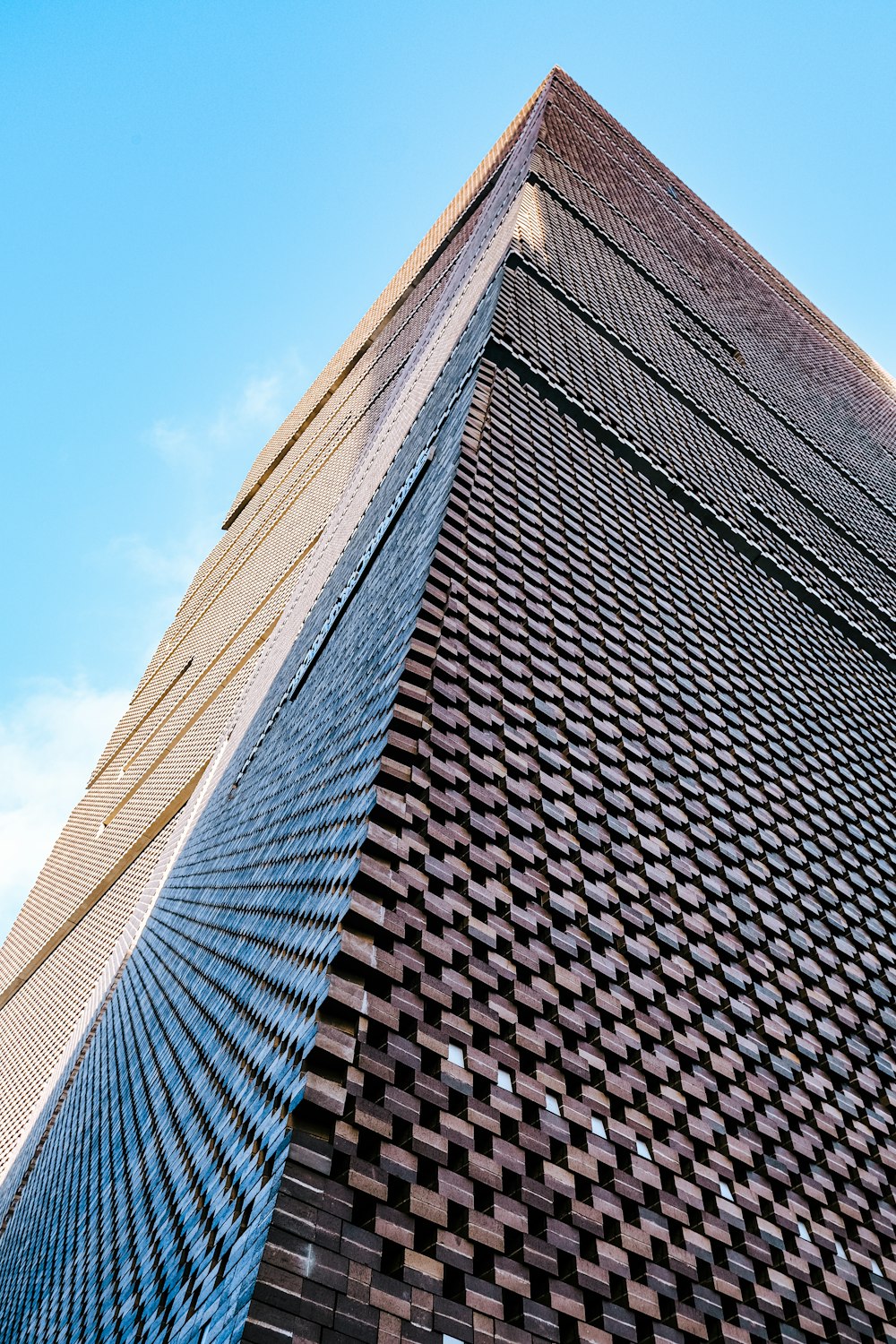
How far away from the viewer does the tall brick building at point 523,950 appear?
5.03m

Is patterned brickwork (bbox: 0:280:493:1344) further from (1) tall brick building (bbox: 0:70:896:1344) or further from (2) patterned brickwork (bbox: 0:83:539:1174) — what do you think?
(2) patterned brickwork (bbox: 0:83:539:1174)

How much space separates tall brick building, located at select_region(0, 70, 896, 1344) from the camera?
5.03 meters

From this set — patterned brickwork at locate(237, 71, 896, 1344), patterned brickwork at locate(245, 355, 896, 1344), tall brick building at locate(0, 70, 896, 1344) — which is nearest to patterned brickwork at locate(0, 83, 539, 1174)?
tall brick building at locate(0, 70, 896, 1344)

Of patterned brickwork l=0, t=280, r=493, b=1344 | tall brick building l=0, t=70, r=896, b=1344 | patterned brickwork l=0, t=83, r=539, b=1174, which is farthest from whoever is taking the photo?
patterned brickwork l=0, t=83, r=539, b=1174

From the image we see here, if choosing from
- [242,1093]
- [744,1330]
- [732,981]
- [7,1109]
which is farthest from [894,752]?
[7,1109]

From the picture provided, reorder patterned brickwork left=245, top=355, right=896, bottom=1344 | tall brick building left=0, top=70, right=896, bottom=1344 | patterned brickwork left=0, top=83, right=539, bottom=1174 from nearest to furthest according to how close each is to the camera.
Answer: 1. patterned brickwork left=245, top=355, right=896, bottom=1344
2. tall brick building left=0, top=70, right=896, bottom=1344
3. patterned brickwork left=0, top=83, right=539, bottom=1174

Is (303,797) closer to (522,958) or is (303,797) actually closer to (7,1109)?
(522,958)

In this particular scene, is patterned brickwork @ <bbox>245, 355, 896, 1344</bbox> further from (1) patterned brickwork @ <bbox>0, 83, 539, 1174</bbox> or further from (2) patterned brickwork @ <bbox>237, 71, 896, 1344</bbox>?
(1) patterned brickwork @ <bbox>0, 83, 539, 1174</bbox>

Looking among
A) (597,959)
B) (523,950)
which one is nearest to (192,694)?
(597,959)

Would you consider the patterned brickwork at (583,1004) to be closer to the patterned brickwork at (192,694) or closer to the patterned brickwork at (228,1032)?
the patterned brickwork at (228,1032)

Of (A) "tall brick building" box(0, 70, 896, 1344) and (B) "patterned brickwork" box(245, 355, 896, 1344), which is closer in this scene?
(B) "patterned brickwork" box(245, 355, 896, 1344)

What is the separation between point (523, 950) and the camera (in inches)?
266

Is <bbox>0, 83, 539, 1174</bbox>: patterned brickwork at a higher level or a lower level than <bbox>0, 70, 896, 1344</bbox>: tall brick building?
higher

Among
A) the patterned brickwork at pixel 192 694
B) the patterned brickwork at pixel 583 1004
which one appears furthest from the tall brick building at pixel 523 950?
the patterned brickwork at pixel 192 694
